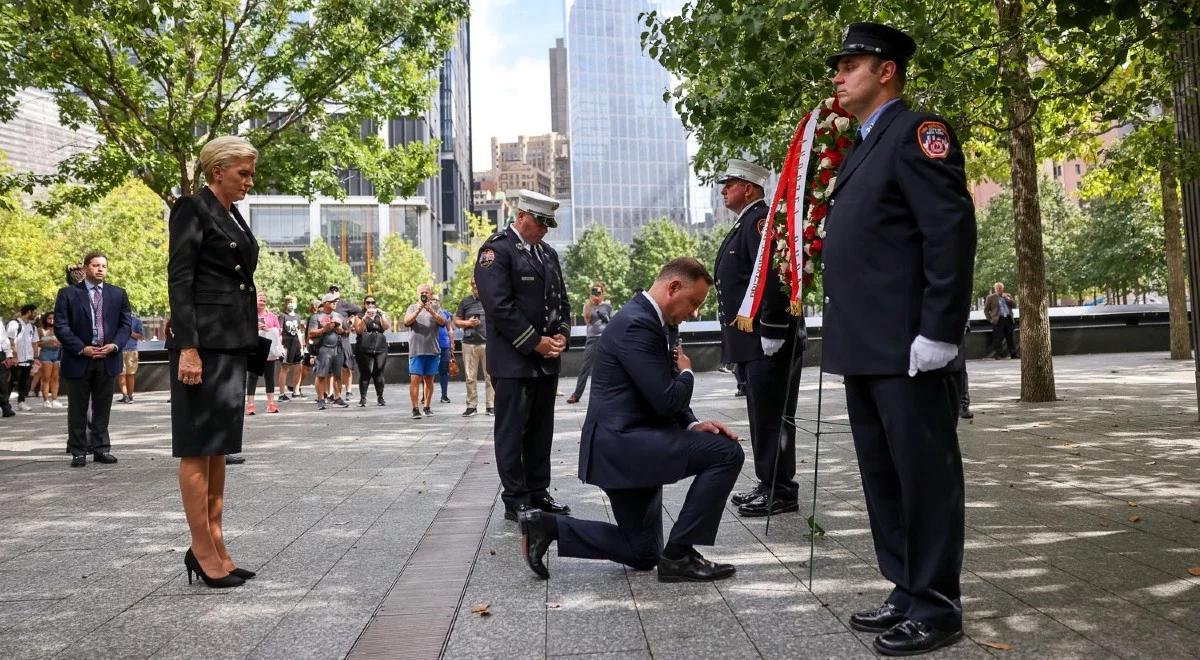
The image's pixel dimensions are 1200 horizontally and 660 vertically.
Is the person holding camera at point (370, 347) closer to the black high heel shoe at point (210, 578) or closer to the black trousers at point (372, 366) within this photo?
the black trousers at point (372, 366)

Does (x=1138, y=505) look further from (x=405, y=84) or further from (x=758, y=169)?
(x=405, y=84)

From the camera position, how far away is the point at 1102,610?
3.68 meters

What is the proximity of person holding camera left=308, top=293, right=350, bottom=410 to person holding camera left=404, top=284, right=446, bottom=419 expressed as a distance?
81.3 inches

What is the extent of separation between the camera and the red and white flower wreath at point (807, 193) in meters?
4.58

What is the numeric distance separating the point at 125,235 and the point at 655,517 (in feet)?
148

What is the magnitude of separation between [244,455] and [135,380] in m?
14.9

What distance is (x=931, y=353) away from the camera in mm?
3207

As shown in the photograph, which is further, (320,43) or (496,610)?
(320,43)

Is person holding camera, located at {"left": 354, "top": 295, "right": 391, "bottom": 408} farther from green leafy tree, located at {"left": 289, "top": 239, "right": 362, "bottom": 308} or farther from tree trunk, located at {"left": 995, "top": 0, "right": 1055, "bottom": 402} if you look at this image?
green leafy tree, located at {"left": 289, "top": 239, "right": 362, "bottom": 308}

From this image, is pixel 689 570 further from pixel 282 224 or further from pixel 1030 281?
pixel 282 224

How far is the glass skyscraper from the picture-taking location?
12750 centimetres

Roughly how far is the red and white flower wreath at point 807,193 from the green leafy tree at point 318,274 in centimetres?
6415

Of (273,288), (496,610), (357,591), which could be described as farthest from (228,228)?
(273,288)

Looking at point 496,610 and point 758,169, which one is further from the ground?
point 758,169
